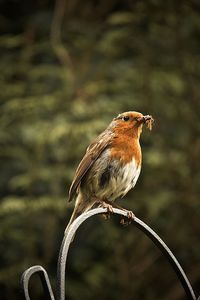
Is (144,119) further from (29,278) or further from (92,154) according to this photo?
(29,278)

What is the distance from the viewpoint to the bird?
2.70 m

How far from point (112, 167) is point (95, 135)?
166cm

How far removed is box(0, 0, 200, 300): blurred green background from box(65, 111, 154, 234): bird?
145 cm

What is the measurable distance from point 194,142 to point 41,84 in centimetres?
147

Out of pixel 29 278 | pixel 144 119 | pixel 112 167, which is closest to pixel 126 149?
pixel 112 167

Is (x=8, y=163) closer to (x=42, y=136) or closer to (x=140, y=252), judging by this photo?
(x=42, y=136)

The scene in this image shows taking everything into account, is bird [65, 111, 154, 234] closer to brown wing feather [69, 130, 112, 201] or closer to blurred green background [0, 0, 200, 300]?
brown wing feather [69, 130, 112, 201]

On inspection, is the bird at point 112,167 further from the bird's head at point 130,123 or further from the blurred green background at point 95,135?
the blurred green background at point 95,135

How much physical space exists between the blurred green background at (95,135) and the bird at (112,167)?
4.76 feet

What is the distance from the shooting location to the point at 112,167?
272cm

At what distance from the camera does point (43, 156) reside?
465 cm

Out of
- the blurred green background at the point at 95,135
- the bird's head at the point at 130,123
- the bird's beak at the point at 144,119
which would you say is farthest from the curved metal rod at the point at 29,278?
the blurred green background at the point at 95,135

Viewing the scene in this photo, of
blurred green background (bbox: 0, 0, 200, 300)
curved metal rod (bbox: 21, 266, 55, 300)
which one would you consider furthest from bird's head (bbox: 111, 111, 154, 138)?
blurred green background (bbox: 0, 0, 200, 300)

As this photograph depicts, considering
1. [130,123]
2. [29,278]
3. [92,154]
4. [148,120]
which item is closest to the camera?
[29,278]
